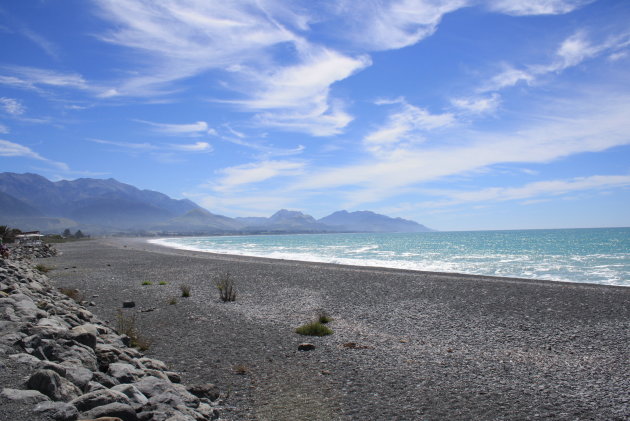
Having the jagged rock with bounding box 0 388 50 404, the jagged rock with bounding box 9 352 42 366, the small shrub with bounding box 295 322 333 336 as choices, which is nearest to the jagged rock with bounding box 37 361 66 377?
the jagged rock with bounding box 9 352 42 366

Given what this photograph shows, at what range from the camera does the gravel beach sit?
6377 mm

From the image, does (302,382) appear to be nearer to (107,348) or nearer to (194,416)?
(194,416)

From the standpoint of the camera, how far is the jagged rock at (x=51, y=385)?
4777 mm

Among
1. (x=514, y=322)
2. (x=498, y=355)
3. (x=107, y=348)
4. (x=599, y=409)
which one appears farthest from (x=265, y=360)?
(x=514, y=322)

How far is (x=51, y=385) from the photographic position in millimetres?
4809

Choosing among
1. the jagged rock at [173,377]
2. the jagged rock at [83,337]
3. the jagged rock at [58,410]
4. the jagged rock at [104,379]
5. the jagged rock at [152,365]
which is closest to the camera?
the jagged rock at [58,410]

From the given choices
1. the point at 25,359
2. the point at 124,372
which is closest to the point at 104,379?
the point at 124,372

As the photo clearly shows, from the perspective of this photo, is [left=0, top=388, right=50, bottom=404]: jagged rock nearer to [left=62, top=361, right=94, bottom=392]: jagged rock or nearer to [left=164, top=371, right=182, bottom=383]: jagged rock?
[left=62, top=361, right=94, bottom=392]: jagged rock

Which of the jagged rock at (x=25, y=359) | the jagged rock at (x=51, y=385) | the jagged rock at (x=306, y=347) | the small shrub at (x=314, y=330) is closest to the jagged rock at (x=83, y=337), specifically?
the jagged rock at (x=25, y=359)

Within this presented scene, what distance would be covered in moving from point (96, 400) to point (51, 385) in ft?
1.87

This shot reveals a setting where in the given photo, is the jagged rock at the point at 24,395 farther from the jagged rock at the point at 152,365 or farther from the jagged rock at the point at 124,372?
the jagged rock at the point at 152,365

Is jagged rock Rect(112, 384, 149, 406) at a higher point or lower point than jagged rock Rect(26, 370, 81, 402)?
lower

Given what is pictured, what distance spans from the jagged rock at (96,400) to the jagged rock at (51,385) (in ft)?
0.88

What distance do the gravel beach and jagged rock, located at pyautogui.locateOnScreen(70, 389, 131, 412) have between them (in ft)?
5.50
